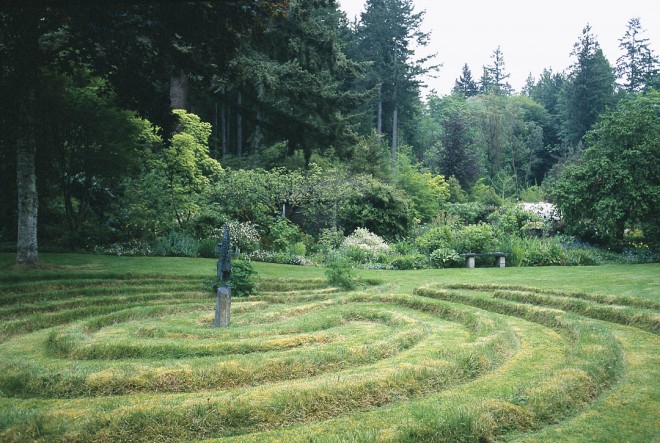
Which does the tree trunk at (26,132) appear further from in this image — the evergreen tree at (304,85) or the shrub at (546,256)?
the shrub at (546,256)

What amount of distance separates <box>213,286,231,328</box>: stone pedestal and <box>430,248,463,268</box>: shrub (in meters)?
11.3

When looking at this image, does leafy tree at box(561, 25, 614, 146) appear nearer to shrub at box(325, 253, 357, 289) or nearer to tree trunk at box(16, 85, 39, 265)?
shrub at box(325, 253, 357, 289)

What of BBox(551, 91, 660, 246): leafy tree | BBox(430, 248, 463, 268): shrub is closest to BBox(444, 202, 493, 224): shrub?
BBox(551, 91, 660, 246): leafy tree

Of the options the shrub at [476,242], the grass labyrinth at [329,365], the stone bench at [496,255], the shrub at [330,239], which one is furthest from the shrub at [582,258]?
the shrub at [330,239]

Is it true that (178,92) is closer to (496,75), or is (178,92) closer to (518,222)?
(518,222)

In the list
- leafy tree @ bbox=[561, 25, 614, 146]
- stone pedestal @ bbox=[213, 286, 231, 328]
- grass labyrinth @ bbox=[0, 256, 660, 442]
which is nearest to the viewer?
grass labyrinth @ bbox=[0, 256, 660, 442]

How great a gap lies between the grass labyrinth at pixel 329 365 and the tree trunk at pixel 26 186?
0.78 metres

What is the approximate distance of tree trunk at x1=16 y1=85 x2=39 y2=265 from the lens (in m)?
12.6

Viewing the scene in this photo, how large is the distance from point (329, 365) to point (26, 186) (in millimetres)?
10250

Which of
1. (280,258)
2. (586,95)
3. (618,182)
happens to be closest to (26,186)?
(280,258)

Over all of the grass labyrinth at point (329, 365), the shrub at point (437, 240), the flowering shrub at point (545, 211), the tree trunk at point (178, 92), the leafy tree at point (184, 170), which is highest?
the tree trunk at point (178, 92)

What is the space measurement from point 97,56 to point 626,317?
537 inches

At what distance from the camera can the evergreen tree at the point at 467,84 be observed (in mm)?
83438

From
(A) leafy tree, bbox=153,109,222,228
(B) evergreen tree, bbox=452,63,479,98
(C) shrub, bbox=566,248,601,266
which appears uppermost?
(B) evergreen tree, bbox=452,63,479,98
